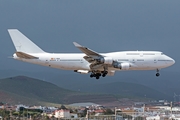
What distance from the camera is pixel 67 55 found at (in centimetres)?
8731

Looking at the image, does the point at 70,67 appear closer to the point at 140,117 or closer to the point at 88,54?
→ the point at 88,54

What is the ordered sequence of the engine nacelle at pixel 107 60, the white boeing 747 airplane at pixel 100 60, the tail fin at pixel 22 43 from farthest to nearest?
the tail fin at pixel 22 43 < the white boeing 747 airplane at pixel 100 60 < the engine nacelle at pixel 107 60

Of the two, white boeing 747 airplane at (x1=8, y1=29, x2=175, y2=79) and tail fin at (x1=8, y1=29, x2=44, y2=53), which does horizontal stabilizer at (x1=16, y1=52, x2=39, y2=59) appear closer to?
white boeing 747 airplane at (x1=8, y1=29, x2=175, y2=79)

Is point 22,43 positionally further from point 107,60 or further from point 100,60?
point 107,60

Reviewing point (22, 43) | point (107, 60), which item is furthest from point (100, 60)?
point (22, 43)

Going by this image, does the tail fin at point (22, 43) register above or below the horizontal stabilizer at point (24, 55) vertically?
above

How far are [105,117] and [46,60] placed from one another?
28395 mm

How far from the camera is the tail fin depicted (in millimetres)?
90875

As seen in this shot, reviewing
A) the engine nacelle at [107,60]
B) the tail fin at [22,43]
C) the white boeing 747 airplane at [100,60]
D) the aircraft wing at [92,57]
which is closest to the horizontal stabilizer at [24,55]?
the white boeing 747 airplane at [100,60]

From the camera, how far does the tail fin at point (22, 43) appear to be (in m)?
90.9

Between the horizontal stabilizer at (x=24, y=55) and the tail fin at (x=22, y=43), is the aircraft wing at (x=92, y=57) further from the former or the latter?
the tail fin at (x=22, y=43)

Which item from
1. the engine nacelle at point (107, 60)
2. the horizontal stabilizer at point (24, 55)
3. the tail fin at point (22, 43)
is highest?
the tail fin at point (22, 43)

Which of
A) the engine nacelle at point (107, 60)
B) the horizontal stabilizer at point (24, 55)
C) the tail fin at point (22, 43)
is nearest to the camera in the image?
the horizontal stabilizer at point (24, 55)

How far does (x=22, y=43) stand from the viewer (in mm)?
92062
